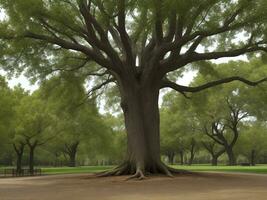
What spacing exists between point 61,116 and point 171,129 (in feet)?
108

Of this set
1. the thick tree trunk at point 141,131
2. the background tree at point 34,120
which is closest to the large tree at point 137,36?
the thick tree trunk at point 141,131

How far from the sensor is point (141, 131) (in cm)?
2631

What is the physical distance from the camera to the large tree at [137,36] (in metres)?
20.9

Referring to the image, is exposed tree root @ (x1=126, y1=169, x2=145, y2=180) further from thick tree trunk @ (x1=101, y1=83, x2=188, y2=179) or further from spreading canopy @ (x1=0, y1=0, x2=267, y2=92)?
spreading canopy @ (x1=0, y1=0, x2=267, y2=92)

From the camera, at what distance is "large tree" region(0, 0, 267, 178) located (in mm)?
20922

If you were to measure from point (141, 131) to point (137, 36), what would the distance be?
5.67m

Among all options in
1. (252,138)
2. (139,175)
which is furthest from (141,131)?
(252,138)

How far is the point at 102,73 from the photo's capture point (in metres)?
33.8

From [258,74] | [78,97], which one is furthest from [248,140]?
[78,97]

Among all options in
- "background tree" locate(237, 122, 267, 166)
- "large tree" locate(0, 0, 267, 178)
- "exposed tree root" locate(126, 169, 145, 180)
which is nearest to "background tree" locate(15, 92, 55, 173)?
"large tree" locate(0, 0, 267, 178)

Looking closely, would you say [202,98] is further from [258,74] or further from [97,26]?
[97,26]

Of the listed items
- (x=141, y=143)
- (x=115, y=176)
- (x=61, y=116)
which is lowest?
(x=115, y=176)

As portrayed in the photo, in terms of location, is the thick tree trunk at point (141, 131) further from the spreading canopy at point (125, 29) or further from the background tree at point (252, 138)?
the background tree at point (252, 138)

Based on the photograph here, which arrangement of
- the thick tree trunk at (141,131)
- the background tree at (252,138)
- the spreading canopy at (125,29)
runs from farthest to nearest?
the background tree at (252,138) < the thick tree trunk at (141,131) < the spreading canopy at (125,29)
